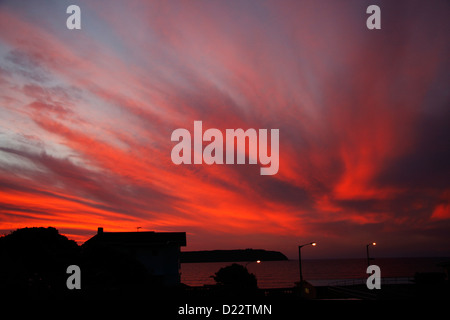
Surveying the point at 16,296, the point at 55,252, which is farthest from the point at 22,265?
the point at 16,296

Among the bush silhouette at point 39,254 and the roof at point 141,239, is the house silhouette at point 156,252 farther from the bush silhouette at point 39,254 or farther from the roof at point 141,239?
the bush silhouette at point 39,254

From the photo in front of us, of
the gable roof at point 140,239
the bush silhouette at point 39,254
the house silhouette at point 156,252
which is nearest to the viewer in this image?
the bush silhouette at point 39,254

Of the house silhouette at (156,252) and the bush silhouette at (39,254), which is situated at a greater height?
the bush silhouette at (39,254)

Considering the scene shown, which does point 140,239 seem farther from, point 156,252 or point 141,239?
point 156,252

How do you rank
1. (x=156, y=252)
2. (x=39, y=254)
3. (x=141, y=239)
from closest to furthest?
(x=39, y=254), (x=156, y=252), (x=141, y=239)

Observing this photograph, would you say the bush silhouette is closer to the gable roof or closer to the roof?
the gable roof

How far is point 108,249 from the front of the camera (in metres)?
27.8

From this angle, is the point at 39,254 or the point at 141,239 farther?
the point at 141,239

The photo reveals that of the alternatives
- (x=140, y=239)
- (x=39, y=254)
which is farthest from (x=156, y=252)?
(x=39, y=254)

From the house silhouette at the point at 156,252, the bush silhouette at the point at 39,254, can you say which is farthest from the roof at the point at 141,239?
the bush silhouette at the point at 39,254
